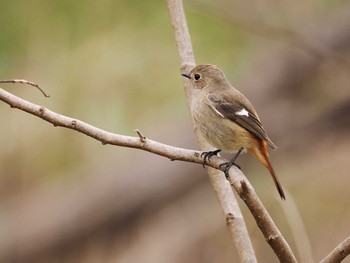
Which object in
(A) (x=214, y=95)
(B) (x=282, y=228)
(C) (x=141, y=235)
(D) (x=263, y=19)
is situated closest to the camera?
(A) (x=214, y=95)

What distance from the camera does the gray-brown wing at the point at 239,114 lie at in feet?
12.8

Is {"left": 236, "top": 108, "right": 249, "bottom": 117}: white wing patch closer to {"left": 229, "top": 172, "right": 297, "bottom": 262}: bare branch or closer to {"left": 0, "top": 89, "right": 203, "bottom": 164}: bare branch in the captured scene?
{"left": 0, "top": 89, "right": 203, "bottom": 164}: bare branch

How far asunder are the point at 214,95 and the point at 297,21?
A: 3089 mm

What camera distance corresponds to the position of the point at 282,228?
583cm

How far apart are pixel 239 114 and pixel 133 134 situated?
7.99 feet

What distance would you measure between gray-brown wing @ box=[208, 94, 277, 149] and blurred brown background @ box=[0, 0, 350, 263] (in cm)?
166

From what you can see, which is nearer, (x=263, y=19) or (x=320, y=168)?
(x=320, y=168)

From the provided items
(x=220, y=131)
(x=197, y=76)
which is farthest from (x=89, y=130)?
(x=197, y=76)

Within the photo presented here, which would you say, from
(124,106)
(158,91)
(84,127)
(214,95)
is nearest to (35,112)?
(84,127)

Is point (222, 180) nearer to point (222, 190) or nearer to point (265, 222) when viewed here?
point (222, 190)

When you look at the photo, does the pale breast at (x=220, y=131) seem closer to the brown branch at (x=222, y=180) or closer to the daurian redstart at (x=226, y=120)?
the daurian redstart at (x=226, y=120)

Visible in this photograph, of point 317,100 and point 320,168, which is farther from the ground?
point 317,100

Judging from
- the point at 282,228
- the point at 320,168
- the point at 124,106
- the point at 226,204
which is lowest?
the point at 226,204

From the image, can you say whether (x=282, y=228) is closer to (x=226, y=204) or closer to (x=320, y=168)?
(x=320, y=168)
